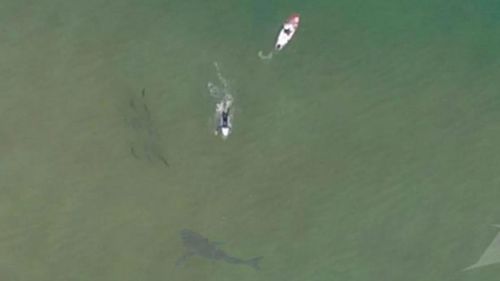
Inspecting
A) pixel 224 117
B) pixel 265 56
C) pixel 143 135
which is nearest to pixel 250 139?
pixel 224 117

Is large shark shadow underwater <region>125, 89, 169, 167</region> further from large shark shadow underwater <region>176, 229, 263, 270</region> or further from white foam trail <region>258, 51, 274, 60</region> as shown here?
white foam trail <region>258, 51, 274, 60</region>

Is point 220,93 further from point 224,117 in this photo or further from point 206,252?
point 206,252

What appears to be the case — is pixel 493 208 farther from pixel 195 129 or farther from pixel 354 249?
pixel 195 129

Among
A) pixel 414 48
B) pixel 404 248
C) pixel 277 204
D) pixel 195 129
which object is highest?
pixel 414 48

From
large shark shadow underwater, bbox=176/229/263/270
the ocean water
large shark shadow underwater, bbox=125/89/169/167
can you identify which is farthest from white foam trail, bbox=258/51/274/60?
large shark shadow underwater, bbox=176/229/263/270

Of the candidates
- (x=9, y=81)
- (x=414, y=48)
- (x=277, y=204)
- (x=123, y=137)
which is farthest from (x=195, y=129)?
(x=414, y=48)
